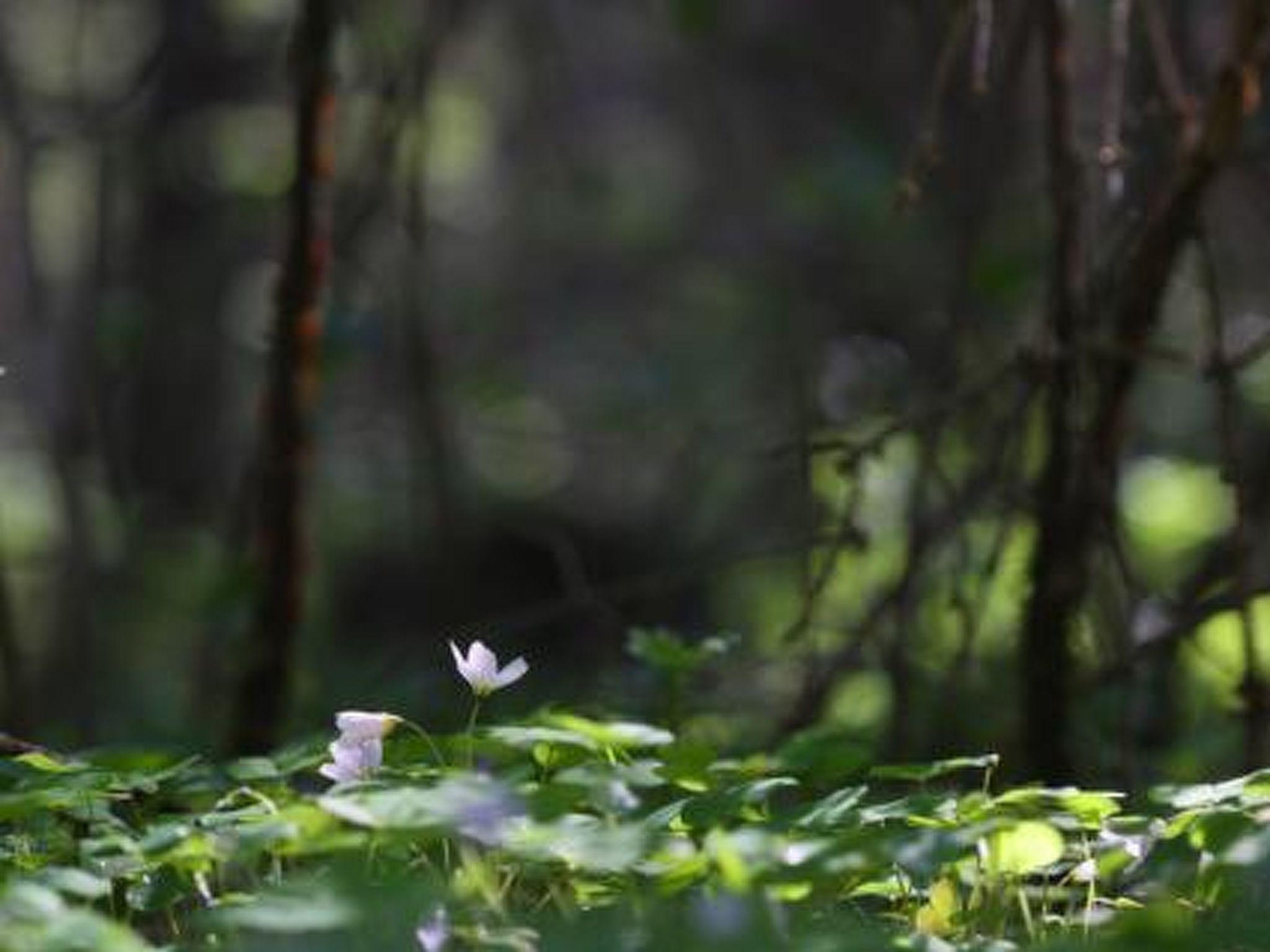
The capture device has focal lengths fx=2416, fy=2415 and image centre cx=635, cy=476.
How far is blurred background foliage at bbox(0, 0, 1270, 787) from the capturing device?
3898 millimetres

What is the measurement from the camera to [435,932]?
73.3 inches

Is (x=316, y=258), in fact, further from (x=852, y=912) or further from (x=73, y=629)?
(x=73, y=629)

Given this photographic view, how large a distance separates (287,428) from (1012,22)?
1377mm

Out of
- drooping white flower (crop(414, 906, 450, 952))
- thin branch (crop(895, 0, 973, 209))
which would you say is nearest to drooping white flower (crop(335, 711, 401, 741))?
drooping white flower (crop(414, 906, 450, 952))

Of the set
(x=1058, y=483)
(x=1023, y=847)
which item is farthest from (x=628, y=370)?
(x=1023, y=847)

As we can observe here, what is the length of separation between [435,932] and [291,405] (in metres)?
2.17

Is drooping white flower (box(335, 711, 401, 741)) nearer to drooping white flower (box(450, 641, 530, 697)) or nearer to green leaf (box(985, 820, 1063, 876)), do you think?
drooping white flower (box(450, 641, 530, 697))

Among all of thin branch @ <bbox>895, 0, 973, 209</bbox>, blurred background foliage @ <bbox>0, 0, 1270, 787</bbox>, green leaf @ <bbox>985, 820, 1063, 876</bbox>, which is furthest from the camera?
blurred background foliage @ <bbox>0, 0, 1270, 787</bbox>

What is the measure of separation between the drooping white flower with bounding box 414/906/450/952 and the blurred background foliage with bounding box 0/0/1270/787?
83cm

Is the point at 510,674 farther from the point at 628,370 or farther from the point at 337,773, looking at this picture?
the point at 628,370

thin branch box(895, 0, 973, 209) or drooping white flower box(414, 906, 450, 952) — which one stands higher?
thin branch box(895, 0, 973, 209)

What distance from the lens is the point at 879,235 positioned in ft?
23.7

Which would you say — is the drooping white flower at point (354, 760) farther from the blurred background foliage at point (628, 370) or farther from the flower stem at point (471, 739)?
the blurred background foliage at point (628, 370)

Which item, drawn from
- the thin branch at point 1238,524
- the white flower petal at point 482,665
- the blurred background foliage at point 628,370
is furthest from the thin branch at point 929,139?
the white flower petal at point 482,665
